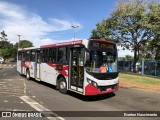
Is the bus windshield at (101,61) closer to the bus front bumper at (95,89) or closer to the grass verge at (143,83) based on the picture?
the bus front bumper at (95,89)

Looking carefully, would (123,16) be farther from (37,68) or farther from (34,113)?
(34,113)

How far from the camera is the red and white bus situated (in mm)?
11109

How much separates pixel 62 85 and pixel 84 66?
2.80 m

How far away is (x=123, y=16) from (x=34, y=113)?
25.0 m

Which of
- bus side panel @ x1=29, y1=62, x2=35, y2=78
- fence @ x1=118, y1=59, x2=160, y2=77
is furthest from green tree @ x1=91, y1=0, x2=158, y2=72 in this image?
bus side panel @ x1=29, y1=62, x2=35, y2=78

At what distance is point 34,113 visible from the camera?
28.3 ft

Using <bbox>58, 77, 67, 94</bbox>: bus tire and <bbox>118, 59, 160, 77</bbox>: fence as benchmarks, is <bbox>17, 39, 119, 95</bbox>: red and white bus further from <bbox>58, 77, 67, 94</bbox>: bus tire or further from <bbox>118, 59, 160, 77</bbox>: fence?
<bbox>118, 59, 160, 77</bbox>: fence

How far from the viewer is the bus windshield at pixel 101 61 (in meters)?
11.1

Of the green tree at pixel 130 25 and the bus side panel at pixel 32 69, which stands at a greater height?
the green tree at pixel 130 25

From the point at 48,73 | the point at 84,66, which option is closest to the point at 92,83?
the point at 84,66

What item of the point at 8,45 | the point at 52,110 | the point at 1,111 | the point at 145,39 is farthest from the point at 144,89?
the point at 8,45

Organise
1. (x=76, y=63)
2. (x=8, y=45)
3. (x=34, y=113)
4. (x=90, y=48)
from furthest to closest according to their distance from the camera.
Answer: (x=8, y=45), (x=76, y=63), (x=90, y=48), (x=34, y=113)

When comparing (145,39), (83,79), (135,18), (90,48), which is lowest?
(83,79)

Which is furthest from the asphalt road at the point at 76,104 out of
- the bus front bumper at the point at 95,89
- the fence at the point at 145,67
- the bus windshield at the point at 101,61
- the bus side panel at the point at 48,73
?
the fence at the point at 145,67
